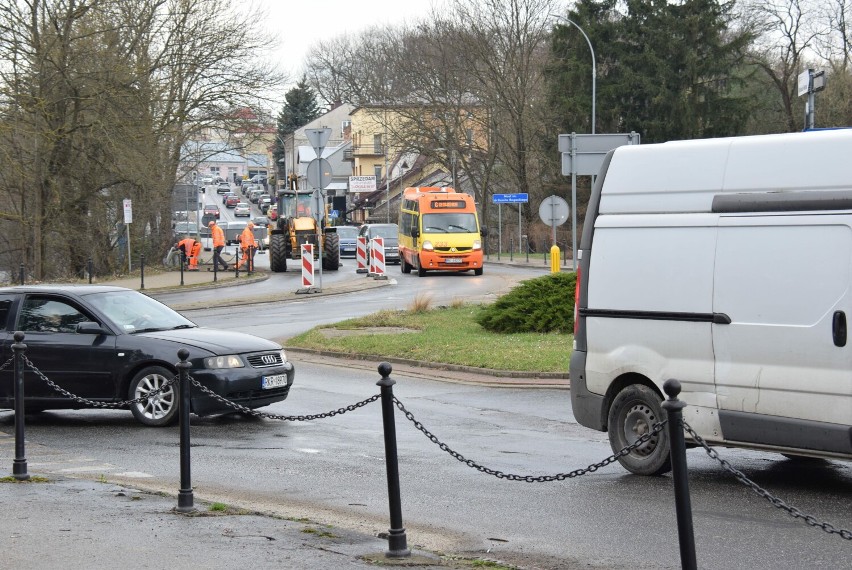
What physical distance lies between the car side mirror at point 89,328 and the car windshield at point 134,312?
18cm

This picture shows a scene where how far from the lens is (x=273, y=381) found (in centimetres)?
1311

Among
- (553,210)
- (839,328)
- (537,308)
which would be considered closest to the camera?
(839,328)

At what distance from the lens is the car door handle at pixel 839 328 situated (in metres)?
8.19

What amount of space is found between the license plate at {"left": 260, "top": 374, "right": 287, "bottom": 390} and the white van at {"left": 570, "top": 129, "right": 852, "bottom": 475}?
406 centimetres

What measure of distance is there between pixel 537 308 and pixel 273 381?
328 inches

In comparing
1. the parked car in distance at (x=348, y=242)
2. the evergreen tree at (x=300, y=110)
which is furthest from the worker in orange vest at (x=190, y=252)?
the evergreen tree at (x=300, y=110)

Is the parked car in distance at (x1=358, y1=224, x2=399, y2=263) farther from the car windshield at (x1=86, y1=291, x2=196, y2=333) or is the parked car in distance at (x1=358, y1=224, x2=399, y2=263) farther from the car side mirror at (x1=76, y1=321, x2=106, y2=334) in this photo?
the car side mirror at (x1=76, y1=321, x2=106, y2=334)

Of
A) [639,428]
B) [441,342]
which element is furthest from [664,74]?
[639,428]

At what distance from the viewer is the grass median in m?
17.1

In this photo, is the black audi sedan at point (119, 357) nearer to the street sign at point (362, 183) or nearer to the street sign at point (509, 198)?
the street sign at point (509, 198)

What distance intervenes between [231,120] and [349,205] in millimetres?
81557

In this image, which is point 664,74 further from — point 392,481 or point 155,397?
point 392,481

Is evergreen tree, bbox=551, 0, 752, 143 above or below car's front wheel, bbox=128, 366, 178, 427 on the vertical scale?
above

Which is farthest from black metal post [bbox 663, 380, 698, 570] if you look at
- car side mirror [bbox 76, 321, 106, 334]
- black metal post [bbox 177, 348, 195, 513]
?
car side mirror [bbox 76, 321, 106, 334]
